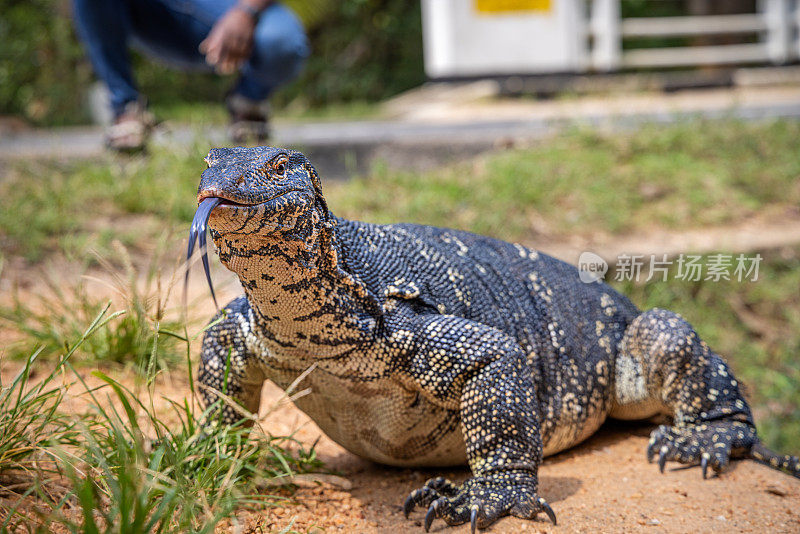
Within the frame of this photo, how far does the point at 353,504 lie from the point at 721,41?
1713 cm

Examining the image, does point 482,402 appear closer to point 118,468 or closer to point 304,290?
point 304,290

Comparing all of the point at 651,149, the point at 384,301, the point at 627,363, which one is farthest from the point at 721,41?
the point at 384,301

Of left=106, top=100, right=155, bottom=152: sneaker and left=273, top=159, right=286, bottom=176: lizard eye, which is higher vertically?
left=273, top=159, right=286, bottom=176: lizard eye

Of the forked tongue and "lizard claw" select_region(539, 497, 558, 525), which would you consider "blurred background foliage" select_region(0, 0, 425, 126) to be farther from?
"lizard claw" select_region(539, 497, 558, 525)

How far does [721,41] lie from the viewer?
696 inches

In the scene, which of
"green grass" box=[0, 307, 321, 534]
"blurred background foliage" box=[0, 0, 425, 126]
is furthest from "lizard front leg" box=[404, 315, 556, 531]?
"blurred background foliage" box=[0, 0, 425, 126]

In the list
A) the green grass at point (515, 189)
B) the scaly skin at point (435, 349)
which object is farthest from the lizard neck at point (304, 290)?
the green grass at point (515, 189)

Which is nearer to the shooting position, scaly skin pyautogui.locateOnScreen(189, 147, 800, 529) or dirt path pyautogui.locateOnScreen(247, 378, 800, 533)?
scaly skin pyautogui.locateOnScreen(189, 147, 800, 529)

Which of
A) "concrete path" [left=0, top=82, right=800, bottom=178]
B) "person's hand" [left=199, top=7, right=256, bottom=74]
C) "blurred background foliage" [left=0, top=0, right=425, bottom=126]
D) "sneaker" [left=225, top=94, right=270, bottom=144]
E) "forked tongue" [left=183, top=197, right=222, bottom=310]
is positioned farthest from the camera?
"blurred background foliage" [left=0, top=0, right=425, bottom=126]

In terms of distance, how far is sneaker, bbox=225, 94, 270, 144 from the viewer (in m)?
7.30

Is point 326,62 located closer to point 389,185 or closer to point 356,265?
point 389,185

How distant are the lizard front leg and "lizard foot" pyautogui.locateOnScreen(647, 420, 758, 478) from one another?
0.93 meters

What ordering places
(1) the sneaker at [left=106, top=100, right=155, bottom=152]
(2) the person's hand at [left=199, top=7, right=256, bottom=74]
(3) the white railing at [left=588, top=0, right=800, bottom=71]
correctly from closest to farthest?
(2) the person's hand at [left=199, top=7, right=256, bottom=74] → (1) the sneaker at [left=106, top=100, right=155, bottom=152] → (3) the white railing at [left=588, top=0, right=800, bottom=71]

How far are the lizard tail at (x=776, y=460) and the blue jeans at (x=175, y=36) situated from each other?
507 centimetres
